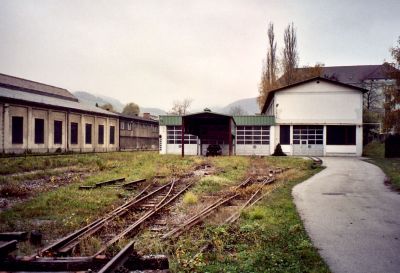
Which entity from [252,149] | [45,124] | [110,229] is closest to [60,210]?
[110,229]

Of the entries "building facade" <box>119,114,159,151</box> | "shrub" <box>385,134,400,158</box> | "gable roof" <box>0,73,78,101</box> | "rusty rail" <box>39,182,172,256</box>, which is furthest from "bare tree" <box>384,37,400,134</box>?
"gable roof" <box>0,73,78,101</box>

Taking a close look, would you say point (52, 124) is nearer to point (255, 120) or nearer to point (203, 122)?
point (203, 122)

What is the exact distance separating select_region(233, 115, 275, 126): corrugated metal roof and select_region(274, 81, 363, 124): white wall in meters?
0.81

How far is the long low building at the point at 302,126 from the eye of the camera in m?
30.7

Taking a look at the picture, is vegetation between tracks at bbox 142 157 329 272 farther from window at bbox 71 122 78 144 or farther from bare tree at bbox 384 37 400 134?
window at bbox 71 122 78 144

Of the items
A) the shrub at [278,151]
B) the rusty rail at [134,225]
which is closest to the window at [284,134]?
the shrub at [278,151]

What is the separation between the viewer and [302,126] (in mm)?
31875

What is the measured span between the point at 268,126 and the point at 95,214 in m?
26.2

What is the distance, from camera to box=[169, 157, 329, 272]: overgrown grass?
4.77m

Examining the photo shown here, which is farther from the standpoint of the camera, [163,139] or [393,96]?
[163,139]

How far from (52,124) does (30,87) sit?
12.4m

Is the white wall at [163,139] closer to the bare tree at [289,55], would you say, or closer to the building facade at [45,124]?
the building facade at [45,124]

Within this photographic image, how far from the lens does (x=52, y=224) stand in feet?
24.1

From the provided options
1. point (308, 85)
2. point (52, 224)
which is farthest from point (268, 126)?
point (52, 224)
